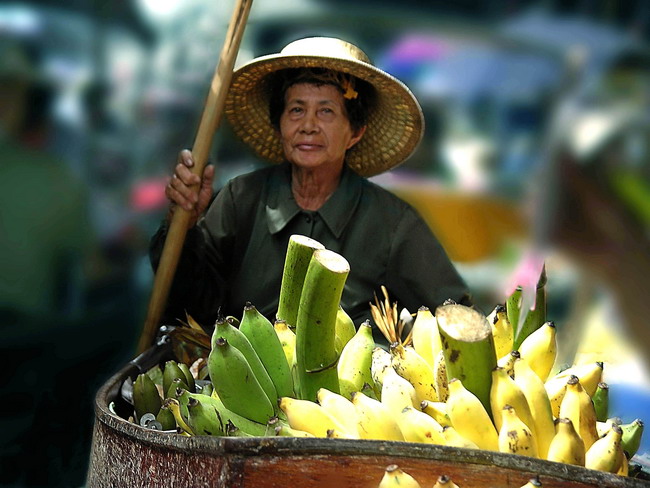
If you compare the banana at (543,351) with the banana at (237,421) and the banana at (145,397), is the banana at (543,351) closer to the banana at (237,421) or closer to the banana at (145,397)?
the banana at (237,421)

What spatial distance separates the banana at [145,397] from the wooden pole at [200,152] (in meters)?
0.61

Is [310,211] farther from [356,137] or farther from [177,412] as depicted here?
[177,412]

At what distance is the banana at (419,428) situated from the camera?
5.10 feet

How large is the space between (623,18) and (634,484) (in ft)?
2.55

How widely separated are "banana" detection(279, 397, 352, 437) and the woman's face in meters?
1.30

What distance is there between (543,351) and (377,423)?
49 centimetres

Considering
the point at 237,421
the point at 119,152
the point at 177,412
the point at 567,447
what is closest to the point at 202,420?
the point at 237,421

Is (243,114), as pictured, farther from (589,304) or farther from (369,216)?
(589,304)

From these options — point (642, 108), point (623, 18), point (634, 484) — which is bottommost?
point (634, 484)

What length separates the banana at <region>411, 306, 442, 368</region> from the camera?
1.92m

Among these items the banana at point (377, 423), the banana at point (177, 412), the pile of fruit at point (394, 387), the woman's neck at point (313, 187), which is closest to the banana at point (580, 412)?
the pile of fruit at point (394, 387)

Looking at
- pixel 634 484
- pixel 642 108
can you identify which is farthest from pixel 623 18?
pixel 634 484

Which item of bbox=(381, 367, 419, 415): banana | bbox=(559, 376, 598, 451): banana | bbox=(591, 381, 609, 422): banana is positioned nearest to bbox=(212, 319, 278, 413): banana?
bbox=(381, 367, 419, 415): banana

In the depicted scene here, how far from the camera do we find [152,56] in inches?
137
